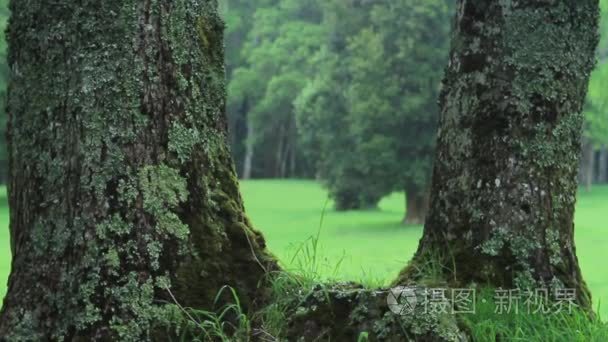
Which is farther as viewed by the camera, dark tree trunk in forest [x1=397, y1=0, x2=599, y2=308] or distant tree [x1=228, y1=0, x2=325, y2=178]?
distant tree [x1=228, y1=0, x2=325, y2=178]

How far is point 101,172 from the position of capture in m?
3.80

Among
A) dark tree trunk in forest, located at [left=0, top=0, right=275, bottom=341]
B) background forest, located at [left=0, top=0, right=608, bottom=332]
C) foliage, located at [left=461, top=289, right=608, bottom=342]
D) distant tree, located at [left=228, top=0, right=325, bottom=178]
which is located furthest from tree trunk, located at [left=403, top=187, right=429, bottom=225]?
distant tree, located at [left=228, top=0, right=325, bottom=178]

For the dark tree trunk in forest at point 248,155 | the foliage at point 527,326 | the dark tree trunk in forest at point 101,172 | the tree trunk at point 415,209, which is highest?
the dark tree trunk in forest at point 101,172

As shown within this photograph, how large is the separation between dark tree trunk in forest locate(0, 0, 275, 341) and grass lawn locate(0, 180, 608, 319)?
0.89 meters

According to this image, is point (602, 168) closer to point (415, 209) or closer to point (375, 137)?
point (415, 209)

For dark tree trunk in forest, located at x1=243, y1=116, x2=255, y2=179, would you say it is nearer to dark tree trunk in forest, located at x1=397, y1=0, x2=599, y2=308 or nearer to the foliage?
dark tree trunk in forest, located at x1=397, y1=0, x2=599, y2=308

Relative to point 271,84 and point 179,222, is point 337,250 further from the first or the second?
point 271,84

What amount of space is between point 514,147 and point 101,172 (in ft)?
8.05

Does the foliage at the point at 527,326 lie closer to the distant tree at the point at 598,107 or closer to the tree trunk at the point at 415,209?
the distant tree at the point at 598,107

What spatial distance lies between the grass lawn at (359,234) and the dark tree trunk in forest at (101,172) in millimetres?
893

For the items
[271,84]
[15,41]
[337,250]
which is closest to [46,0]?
[15,41]

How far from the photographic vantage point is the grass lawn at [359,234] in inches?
497

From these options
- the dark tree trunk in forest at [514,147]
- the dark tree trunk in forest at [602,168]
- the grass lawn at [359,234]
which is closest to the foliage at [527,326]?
the dark tree trunk in forest at [514,147]

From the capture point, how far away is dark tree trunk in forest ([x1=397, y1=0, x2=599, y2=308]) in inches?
190
